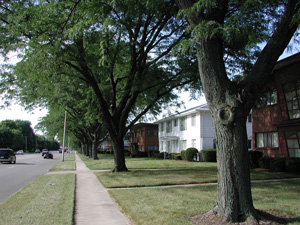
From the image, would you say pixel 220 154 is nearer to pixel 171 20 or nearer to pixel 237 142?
pixel 237 142

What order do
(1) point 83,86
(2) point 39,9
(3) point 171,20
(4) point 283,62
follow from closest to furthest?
1. (2) point 39,9
2. (3) point 171,20
3. (4) point 283,62
4. (1) point 83,86

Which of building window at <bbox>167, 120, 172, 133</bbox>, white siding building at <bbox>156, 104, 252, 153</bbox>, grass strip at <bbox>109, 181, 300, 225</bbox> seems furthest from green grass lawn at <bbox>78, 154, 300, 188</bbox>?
building window at <bbox>167, 120, 172, 133</bbox>

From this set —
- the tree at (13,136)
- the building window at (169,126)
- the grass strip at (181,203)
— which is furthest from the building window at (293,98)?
the tree at (13,136)

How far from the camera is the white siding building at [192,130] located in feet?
102

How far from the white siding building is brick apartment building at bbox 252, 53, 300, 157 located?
8.69m

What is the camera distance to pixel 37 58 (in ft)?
30.7

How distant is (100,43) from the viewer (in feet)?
30.9

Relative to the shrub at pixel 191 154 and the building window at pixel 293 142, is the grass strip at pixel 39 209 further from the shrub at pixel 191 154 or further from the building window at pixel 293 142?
the shrub at pixel 191 154

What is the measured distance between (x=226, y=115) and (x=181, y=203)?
318 centimetres

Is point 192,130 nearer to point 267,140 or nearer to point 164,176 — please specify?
point 267,140

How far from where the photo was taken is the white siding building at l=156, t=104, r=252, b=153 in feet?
102

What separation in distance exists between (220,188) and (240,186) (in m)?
0.41

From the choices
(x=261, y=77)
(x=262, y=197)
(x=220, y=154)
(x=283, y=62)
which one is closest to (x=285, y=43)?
(x=261, y=77)

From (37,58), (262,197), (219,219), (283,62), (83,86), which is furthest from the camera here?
(83,86)
